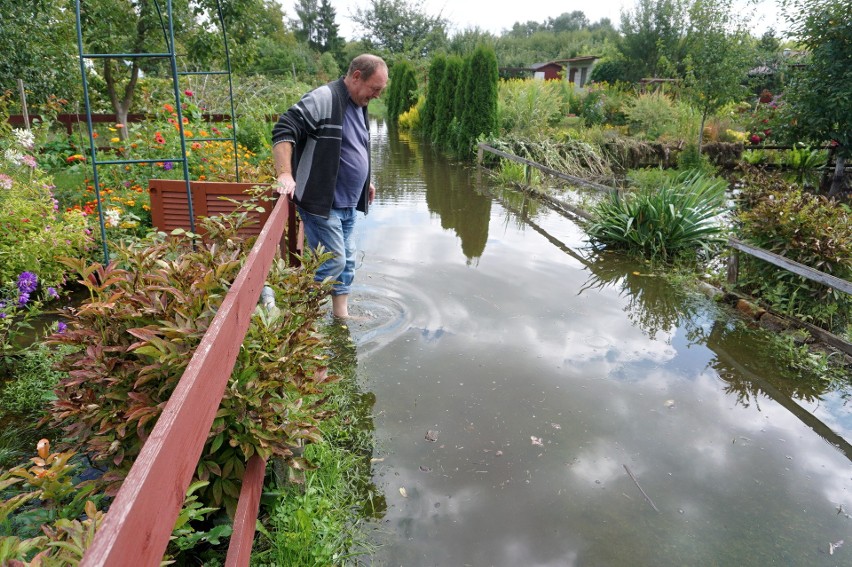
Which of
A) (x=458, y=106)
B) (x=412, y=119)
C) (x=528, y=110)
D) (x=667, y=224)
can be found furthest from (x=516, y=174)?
(x=412, y=119)

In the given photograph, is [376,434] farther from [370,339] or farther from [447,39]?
[447,39]

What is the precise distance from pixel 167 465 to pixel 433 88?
18653 millimetres

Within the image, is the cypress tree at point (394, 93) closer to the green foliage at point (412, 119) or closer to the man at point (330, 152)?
the green foliage at point (412, 119)

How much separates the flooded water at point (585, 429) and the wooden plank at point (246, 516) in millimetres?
623

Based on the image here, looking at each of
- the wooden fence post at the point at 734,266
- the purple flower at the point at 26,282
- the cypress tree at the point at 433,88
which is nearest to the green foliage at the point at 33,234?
the purple flower at the point at 26,282

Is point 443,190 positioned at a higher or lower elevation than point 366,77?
lower

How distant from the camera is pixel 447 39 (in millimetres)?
43625

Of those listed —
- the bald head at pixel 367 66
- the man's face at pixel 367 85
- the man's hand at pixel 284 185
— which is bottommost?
the man's hand at pixel 284 185

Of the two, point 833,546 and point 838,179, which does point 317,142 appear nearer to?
point 833,546

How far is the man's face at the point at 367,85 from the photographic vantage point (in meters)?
3.78

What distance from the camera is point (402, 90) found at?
25.8m

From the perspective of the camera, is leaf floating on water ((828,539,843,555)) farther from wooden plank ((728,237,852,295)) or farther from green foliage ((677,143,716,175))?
green foliage ((677,143,716,175))

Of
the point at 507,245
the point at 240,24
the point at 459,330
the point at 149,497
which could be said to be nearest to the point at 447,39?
the point at 240,24

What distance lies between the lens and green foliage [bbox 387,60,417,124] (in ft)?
83.8
